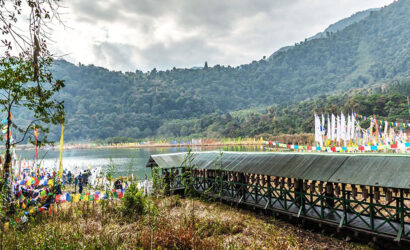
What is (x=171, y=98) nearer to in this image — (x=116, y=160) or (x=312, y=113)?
(x=312, y=113)

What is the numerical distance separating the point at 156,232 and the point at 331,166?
614cm

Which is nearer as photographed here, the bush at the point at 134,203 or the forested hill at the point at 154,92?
the bush at the point at 134,203

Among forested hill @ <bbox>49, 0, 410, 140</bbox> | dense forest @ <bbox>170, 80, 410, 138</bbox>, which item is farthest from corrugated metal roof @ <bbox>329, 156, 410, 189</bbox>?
forested hill @ <bbox>49, 0, 410, 140</bbox>

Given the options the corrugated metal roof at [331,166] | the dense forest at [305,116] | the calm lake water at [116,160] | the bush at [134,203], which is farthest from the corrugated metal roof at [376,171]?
the dense forest at [305,116]

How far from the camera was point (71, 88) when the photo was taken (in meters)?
162

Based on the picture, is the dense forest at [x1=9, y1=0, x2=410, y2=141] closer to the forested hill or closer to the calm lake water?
the forested hill

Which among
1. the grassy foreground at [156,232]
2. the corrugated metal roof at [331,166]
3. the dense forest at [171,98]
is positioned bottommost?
the grassy foreground at [156,232]

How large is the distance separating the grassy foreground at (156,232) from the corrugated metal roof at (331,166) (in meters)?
1.72

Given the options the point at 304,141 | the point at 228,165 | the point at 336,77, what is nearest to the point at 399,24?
the point at 336,77

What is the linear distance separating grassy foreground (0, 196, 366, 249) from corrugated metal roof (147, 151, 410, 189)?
67.7 inches

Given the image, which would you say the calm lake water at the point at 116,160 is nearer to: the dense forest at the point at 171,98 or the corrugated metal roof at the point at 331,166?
the corrugated metal roof at the point at 331,166

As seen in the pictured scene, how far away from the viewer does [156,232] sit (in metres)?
5.90

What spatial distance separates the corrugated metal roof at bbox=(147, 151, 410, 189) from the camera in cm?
751

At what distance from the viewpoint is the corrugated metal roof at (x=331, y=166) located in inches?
296
